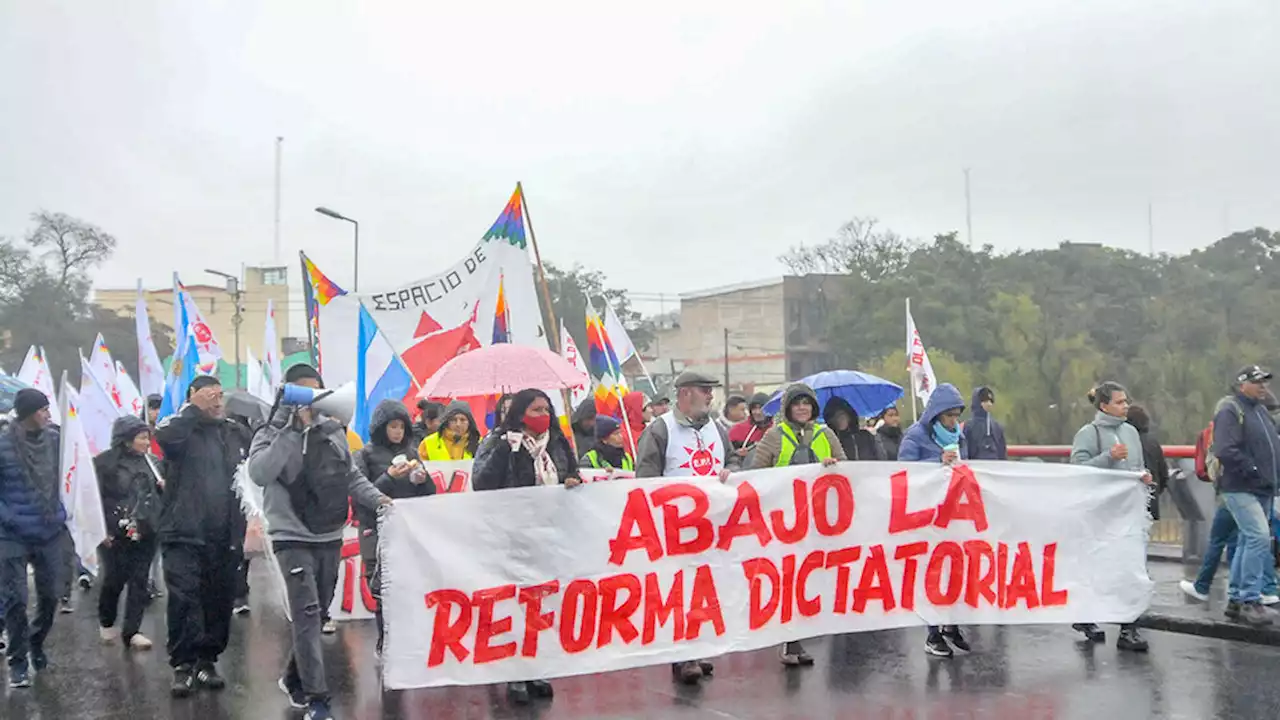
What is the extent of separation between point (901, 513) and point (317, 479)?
138 inches

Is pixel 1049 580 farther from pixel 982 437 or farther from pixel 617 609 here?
pixel 617 609

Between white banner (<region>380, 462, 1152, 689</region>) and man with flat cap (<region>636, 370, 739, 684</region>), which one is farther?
man with flat cap (<region>636, 370, 739, 684</region>)

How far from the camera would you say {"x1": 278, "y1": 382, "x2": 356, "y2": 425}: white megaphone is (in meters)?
5.76

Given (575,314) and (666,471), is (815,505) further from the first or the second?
(575,314)

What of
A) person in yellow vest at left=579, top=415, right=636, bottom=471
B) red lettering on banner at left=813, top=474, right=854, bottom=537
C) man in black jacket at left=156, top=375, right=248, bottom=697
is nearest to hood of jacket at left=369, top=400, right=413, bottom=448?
man in black jacket at left=156, top=375, right=248, bottom=697

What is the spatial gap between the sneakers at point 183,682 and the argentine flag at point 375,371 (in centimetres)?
288

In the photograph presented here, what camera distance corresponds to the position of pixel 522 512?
6262 millimetres

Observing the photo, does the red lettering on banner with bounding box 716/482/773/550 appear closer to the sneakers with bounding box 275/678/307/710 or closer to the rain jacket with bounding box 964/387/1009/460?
the sneakers with bounding box 275/678/307/710

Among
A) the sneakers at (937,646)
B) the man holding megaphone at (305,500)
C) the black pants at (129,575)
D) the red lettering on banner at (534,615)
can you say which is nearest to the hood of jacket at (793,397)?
the sneakers at (937,646)

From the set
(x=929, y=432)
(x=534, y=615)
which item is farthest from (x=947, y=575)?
(x=534, y=615)

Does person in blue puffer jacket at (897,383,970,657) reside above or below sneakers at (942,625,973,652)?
above

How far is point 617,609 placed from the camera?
21.0 ft

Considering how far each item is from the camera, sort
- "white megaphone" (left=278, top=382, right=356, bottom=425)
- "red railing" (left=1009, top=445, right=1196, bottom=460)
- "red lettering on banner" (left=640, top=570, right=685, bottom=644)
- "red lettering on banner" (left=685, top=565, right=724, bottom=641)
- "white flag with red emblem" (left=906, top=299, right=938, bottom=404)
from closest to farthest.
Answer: "white megaphone" (left=278, top=382, right=356, bottom=425)
"red lettering on banner" (left=640, top=570, right=685, bottom=644)
"red lettering on banner" (left=685, top=565, right=724, bottom=641)
"red railing" (left=1009, top=445, right=1196, bottom=460)
"white flag with red emblem" (left=906, top=299, right=938, bottom=404)

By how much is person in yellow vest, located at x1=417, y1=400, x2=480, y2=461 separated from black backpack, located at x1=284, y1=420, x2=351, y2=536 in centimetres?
293
